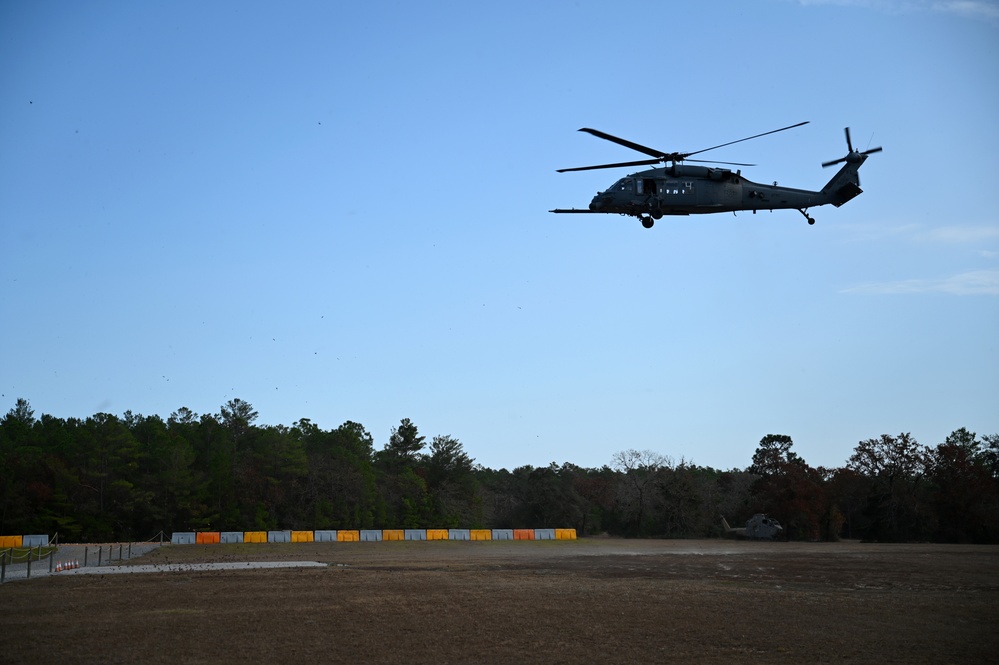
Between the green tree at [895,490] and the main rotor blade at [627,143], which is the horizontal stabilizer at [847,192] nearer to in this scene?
the main rotor blade at [627,143]

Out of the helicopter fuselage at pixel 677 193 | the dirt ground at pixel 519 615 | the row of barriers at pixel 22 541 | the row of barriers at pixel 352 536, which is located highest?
the helicopter fuselage at pixel 677 193

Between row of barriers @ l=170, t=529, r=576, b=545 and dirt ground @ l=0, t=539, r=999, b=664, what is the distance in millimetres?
40740

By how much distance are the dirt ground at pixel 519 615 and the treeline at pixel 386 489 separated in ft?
133

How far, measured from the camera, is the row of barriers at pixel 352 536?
7938cm

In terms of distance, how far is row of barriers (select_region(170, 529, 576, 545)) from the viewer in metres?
79.4

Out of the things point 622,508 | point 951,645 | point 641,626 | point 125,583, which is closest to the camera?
point 951,645

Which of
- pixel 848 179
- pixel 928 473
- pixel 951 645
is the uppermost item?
pixel 848 179

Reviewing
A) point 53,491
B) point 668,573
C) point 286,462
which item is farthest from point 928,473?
point 53,491

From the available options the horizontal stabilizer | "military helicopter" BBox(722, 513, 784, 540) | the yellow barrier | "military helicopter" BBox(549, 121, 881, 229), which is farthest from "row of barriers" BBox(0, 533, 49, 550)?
"military helicopter" BBox(722, 513, 784, 540)

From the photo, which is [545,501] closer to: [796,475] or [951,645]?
[796,475]

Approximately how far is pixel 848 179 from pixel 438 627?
2503 centimetres

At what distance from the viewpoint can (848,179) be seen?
36.2 metres

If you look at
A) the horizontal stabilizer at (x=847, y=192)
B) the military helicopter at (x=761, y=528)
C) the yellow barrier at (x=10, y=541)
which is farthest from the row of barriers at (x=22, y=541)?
the military helicopter at (x=761, y=528)

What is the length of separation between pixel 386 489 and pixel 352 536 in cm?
2091
